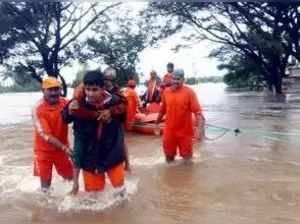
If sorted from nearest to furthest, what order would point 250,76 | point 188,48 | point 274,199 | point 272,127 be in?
point 274,199
point 272,127
point 188,48
point 250,76

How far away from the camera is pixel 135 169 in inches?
319

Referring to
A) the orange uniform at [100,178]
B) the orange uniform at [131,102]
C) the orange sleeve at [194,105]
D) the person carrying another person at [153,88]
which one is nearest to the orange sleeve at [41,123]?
the orange uniform at [100,178]

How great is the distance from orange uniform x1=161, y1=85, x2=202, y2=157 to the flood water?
325 mm

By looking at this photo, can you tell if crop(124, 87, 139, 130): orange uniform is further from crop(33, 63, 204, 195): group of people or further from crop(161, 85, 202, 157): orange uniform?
crop(33, 63, 204, 195): group of people

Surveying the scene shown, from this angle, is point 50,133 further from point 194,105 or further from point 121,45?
point 121,45

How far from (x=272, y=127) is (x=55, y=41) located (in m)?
15.3

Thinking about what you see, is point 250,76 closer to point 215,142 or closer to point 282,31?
point 282,31

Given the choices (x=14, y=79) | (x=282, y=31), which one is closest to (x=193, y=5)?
(x=282, y=31)

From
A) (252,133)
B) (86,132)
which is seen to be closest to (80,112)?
(86,132)

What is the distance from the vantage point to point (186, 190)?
6.58m

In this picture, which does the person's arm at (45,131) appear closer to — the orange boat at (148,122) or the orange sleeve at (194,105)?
the orange sleeve at (194,105)

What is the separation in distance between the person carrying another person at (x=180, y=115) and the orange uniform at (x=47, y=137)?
7.83ft

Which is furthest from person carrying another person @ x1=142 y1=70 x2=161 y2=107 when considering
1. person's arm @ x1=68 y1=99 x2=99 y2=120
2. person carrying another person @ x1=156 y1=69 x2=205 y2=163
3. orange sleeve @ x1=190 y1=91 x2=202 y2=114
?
person's arm @ x1=68 y1=99 x2=99 y2=120

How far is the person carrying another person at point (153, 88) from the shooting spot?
41.1ft
